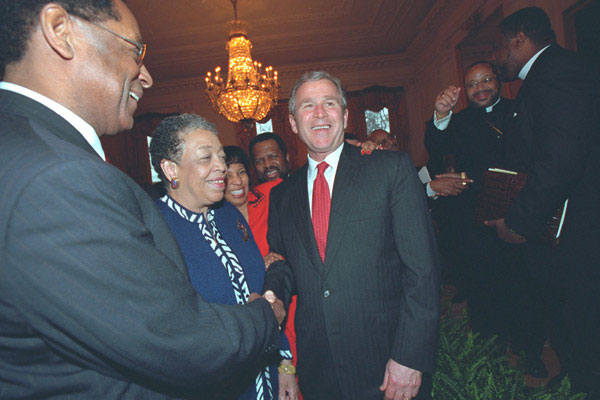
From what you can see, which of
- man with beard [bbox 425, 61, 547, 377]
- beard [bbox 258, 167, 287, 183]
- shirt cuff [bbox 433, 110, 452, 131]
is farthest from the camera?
beard [bbox 258, 167, 287, 183]

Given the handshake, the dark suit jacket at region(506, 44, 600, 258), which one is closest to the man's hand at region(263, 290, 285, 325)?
the handshake

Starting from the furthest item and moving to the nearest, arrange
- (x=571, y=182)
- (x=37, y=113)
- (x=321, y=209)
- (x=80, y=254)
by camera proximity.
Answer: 1. (x=571, y=182)
2. (x=321, y=209)
3. (x=37, y=113)
4. (x=80, y=254)

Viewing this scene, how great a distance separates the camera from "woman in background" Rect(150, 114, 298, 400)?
1565 mm

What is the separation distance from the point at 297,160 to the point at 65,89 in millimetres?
8370

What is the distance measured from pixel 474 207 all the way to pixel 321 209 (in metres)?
2.00

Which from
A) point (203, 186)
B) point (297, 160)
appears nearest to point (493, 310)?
point (203, 186)

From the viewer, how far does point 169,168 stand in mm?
1719

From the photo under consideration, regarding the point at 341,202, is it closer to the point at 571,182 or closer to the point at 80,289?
the point at 80,289

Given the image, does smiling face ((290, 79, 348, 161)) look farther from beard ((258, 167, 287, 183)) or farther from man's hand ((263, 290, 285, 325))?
beard ((258, 167, 287, 183))

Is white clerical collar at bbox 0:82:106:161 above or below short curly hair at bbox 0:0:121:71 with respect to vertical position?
below

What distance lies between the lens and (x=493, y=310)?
3.08m

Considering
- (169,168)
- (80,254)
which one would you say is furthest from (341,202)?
(80,254)

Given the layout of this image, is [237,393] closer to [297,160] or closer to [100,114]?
[100,114]

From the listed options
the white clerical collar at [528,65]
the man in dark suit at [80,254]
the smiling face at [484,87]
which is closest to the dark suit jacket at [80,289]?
the man in dark suit at [80,254]
